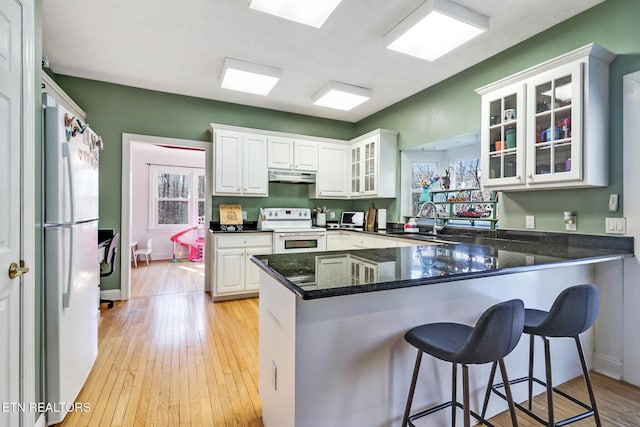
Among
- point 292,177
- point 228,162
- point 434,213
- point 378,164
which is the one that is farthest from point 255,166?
point 434,213

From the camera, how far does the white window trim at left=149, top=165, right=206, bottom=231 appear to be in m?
6.85

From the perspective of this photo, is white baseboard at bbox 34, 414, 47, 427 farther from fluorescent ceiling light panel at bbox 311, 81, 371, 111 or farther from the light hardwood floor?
fluorescent ceiling light panel at bbox 311, 81, 371, 111

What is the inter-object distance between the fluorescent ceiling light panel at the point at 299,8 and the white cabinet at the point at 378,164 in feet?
7.01

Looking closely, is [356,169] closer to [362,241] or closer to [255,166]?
[362,241]

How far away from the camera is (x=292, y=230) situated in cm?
419

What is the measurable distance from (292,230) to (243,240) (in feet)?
2.21

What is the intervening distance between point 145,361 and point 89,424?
670 millimetres

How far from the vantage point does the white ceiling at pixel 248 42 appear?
234cm

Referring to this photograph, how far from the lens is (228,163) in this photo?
13.4 feet

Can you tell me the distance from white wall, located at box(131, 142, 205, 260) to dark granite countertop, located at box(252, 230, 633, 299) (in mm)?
6173

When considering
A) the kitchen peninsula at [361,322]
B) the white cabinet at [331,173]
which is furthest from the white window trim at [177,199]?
the kitchen peninsula at [361,322]

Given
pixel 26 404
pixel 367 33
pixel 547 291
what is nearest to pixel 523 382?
pixel 547 291

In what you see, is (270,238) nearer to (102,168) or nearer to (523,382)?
(102,168)

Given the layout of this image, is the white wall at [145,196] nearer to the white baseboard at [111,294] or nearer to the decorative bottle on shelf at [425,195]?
the white baseboard at [111,294]
